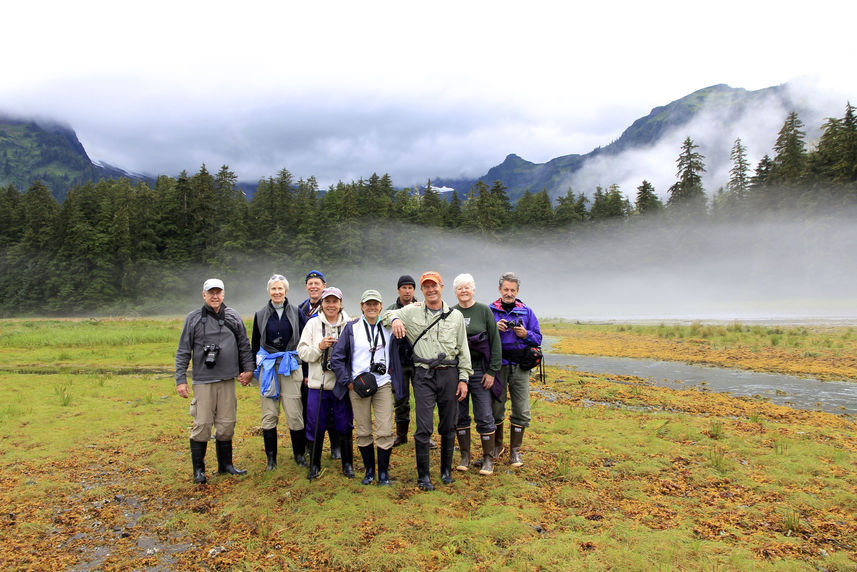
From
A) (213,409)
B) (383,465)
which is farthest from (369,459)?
(213,409)

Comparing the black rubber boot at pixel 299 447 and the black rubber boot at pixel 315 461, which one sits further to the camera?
the black rubber boot at pixel 299 447

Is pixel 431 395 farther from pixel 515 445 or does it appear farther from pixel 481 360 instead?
pixel 515 445

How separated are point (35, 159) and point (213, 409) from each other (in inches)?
9758

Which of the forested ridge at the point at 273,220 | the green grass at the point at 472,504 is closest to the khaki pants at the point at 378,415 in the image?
the green grass at the point at 472,504

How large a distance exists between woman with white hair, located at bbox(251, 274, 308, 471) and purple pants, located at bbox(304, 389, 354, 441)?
306 millimetres

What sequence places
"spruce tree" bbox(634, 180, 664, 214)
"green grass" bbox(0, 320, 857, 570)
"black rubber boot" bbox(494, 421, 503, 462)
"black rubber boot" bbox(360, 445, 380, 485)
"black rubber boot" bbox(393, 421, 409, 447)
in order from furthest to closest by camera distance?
"spruce tree" bbox(634, 180, 664, 214), "black rubber boot" bbox(393, 421, 409, 447), "black rubber boot" bbox(494, 421, 503, 462), "black rubber boot" bbox(360, 445, 380, 485), "green grass" bbox(0, 320, 857, 570)

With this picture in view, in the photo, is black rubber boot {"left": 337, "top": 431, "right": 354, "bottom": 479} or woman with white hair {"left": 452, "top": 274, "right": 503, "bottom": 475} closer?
woman with white hair {"left": 452, "top": 274, "right": 503, "bottom": 475}

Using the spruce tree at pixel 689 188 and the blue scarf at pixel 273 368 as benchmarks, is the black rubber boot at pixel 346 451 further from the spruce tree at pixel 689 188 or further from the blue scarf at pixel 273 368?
the spruce tree at pixel 689 188

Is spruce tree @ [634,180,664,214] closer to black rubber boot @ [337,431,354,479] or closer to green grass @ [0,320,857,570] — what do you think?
green grass @ [0,320,857,570]

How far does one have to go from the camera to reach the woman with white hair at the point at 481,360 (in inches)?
229

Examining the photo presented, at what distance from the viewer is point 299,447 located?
21.0 feet

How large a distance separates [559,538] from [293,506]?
293 cm

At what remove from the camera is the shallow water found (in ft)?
36.1

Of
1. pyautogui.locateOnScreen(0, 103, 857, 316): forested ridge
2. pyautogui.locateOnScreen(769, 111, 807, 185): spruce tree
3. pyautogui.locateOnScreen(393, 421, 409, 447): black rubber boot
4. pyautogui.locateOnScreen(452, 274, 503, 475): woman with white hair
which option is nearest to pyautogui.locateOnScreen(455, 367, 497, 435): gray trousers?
pyautogui.locateOnScreen(452, 274, 503, 475): woman with white hair
